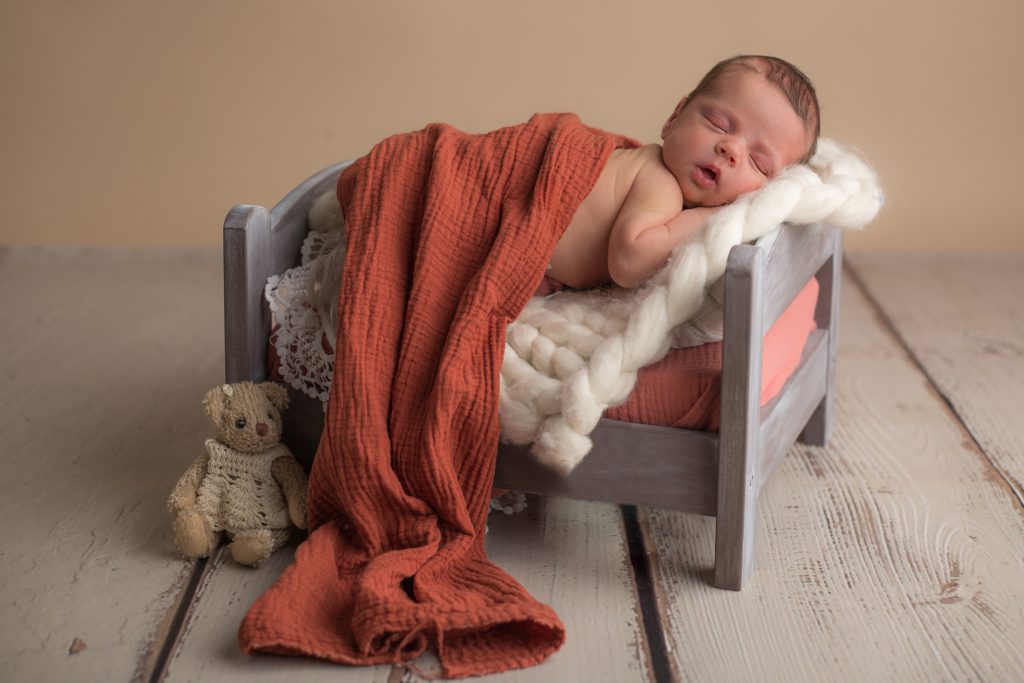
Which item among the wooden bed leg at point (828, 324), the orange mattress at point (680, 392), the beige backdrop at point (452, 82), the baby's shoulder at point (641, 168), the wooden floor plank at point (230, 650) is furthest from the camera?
the beige backdrop at point (452, 82)

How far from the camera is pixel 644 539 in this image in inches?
56.7

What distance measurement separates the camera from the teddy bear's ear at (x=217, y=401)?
4.56ft

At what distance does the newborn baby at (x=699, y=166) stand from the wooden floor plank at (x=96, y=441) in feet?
2.02

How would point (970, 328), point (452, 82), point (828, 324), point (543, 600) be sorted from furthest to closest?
point (452, 82) → point (970, 328) → point (828, 324) → point (543, 600)

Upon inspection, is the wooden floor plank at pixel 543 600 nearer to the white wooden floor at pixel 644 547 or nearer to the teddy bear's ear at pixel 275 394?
the white wooden floor at pixel 644 547

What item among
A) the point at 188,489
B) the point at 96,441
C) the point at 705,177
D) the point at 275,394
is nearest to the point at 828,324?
the point at 705,177

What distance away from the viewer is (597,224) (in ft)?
4.57

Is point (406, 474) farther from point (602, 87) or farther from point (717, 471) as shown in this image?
point (602, 87)

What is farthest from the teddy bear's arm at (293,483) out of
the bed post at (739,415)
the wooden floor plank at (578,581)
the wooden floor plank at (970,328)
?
the wooden floor plank at (970,328)

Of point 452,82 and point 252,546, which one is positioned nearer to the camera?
point 252,546

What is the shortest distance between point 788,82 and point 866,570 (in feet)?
1.89

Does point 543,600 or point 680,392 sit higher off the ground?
point 680,392

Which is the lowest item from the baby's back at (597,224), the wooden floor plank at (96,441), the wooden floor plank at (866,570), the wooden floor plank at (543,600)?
the wooden floor plank at (96,441)

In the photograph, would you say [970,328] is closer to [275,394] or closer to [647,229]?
[647,229]
